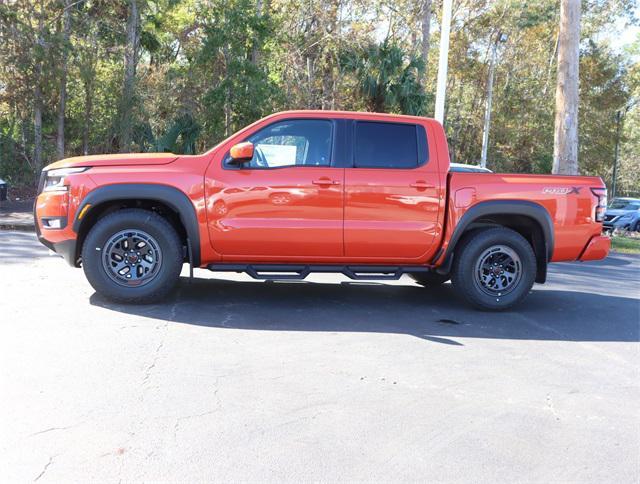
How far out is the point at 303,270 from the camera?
6.05 metres

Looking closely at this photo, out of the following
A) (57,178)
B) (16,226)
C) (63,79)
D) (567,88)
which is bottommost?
(16,226)

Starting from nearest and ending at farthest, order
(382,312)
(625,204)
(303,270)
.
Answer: (303,270) < (382,312) < (625,204)

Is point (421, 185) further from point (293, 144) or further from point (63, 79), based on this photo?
point (63, 79)

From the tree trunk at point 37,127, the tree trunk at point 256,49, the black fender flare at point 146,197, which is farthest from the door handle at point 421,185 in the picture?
the tree trunk at point 37,127

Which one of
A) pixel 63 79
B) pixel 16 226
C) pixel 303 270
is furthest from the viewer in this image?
pixel 63 79

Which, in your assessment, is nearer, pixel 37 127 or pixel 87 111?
pixel 37 127

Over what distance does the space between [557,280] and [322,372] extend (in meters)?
5.79

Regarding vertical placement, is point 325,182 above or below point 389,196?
above

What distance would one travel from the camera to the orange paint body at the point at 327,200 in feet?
19.0

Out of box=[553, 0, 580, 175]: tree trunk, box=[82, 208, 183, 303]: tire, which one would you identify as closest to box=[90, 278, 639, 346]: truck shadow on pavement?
box=[82, 208, 183, 303]: tire

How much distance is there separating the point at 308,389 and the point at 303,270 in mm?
2177

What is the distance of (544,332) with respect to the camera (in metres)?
5.75

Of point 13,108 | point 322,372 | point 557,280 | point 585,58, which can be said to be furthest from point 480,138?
point 322,372

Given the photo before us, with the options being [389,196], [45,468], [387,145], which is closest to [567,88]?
[387,145]
